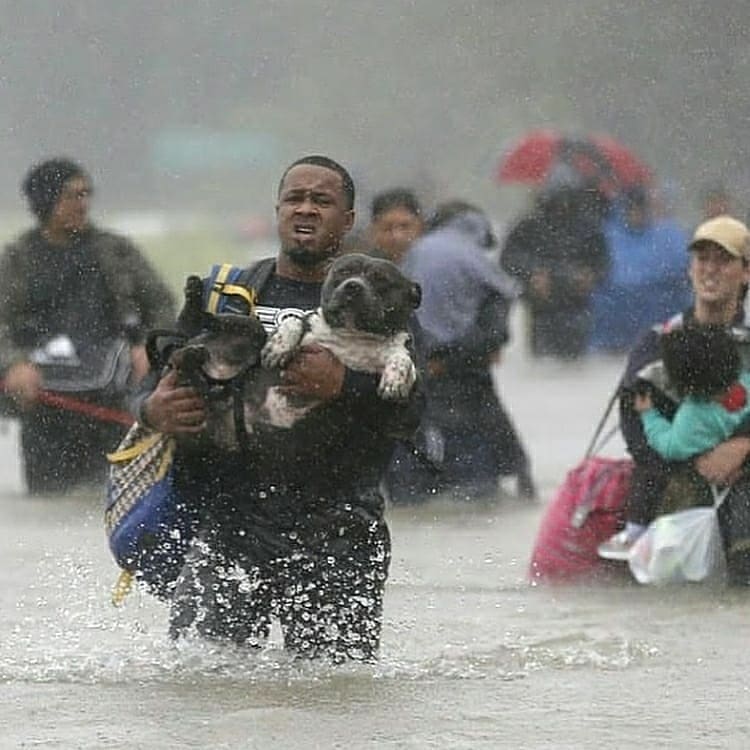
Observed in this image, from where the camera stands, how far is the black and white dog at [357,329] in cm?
720

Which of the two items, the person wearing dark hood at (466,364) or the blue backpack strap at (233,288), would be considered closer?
the blue backpack strap at (233,288)

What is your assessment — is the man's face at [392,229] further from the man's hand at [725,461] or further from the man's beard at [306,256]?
the man's beard at [306,256]

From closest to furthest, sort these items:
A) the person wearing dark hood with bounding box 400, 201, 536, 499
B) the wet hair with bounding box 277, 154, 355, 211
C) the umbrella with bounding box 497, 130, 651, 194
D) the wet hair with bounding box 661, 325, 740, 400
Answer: the wet hair with bounding box 277, 154, 355, 211 → the wet hair with bounding box 661, 325, 740, 400 → the person wearing dark hood with bounding box 400, 201, 536, 499 → the umbrella with bounding box 497, 130, 651, 194

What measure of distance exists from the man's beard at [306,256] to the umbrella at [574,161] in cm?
1600

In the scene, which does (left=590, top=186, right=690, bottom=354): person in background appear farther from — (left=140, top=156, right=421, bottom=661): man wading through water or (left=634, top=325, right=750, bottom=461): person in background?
(left=140, top=156, right=421, bottom=661): man wading through water

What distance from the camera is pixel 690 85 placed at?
Answer: 24.5m

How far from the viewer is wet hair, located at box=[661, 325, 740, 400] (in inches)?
401

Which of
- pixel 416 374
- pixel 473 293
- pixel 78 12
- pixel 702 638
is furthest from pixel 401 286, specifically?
pixel 78 12

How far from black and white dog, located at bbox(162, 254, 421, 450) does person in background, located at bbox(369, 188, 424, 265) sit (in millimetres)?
5545

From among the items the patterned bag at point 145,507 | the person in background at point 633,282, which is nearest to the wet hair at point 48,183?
the patterned bag at point 145,507

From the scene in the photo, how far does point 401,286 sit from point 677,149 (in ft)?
72.6

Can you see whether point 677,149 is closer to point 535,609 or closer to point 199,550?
point 535,609

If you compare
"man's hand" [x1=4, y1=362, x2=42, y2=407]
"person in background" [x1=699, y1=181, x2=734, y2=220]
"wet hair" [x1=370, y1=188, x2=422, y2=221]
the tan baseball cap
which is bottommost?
"man's hand" [x1=4, y1=362, x2=42, y2=407]

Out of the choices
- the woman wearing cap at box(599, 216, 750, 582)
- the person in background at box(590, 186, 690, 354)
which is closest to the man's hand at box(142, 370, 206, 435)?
the woman wearing cap at box(599, 216, 750, 582)
